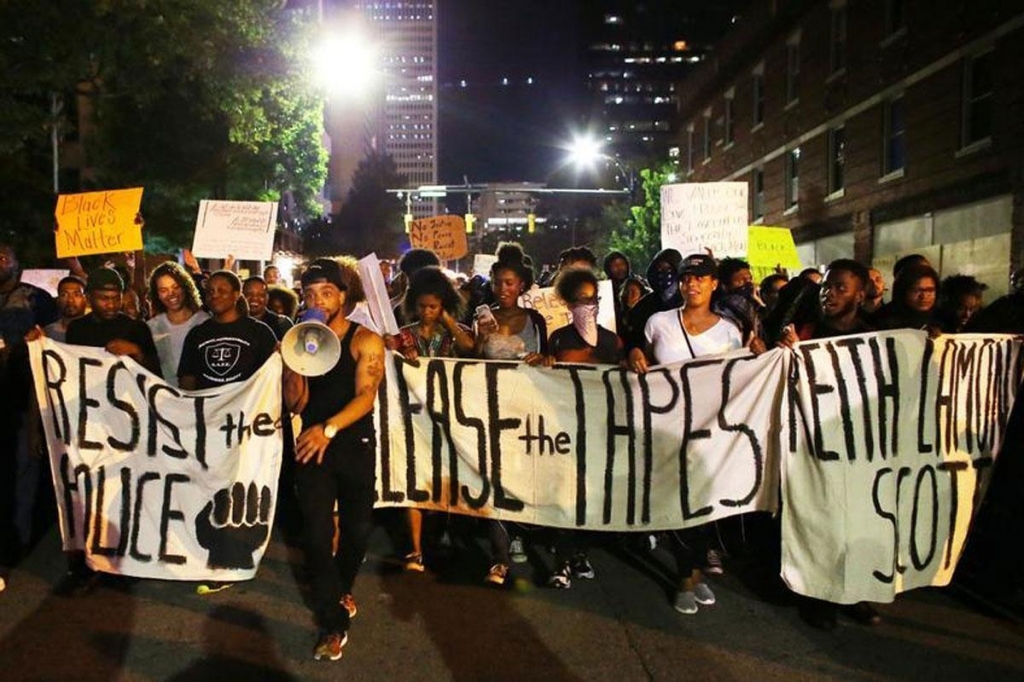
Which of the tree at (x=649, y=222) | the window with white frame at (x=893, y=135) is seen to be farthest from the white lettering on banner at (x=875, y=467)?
the tree at (x=649, y=222)

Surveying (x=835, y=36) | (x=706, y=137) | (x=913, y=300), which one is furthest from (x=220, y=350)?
(x=706, y=137)

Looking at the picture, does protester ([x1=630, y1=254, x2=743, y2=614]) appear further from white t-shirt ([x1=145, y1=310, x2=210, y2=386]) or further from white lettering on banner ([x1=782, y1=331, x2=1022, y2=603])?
white t-shirt ([x1=145, y1=310, x2=210, y2=386])

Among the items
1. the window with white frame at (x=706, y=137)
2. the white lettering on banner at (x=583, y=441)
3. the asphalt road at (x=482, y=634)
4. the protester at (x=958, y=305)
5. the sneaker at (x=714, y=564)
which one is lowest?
the asphalt road at (x=482, y=634)

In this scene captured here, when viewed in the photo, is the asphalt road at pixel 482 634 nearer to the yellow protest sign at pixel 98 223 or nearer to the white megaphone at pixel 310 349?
the white megaphone at pixel 310 349

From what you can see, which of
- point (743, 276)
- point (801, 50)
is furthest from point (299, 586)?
point (801, 50)

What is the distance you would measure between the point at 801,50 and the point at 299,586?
2097 cm

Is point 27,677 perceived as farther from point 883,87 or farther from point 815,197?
point 815,197

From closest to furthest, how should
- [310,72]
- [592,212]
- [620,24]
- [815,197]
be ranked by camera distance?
[310,72] → [815,197] → [592,212] → [620,24]

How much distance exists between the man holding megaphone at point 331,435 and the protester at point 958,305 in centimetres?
409

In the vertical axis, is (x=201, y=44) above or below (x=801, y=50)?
below

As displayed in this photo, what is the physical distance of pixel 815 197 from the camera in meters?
22.2

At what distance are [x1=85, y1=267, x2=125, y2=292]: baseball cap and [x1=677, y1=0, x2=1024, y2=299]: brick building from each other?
1299 centimetres

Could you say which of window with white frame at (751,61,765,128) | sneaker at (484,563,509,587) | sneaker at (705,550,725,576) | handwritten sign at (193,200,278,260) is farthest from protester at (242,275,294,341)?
window with white frame at (751,61,765,128)

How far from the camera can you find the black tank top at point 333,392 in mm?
4531
